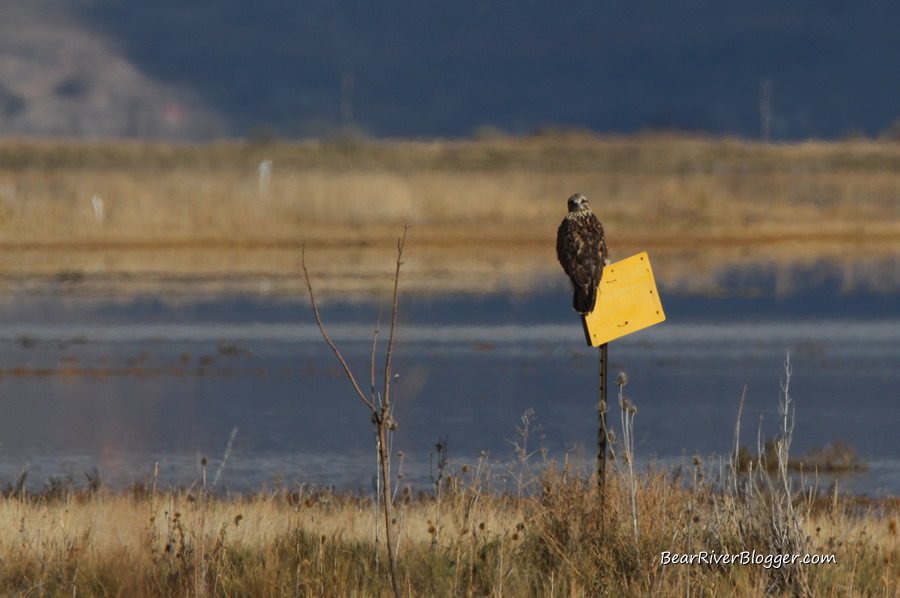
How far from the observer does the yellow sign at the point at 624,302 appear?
241 inches

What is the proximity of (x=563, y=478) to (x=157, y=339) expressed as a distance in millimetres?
12654

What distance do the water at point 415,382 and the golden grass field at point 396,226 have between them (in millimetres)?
4169

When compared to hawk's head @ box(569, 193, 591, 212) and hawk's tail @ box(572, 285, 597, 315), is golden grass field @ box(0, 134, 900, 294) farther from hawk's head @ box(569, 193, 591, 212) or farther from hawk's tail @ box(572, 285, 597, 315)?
hawk's tail @ box(572, 285, 597, 315)

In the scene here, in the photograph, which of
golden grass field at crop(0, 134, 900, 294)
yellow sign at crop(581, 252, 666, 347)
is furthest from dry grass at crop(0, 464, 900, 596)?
golden grass field at crop(0, 134, 900, 294)

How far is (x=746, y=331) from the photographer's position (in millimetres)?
18781

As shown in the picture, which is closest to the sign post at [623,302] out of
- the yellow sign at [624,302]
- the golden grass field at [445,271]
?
the yellow sign at [624,302]

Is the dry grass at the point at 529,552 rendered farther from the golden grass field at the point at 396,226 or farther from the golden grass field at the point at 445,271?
the golden grass field at the point at 396,226

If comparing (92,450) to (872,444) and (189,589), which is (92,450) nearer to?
(189,589)

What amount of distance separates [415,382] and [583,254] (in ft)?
27.2

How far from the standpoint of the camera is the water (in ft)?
35.6

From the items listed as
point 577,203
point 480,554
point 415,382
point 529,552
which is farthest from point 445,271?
point 480,554

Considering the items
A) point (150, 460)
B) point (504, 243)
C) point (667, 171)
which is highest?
point (667, 171)

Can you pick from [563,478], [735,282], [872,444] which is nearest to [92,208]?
[735,282]

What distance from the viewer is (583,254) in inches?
A: 243
